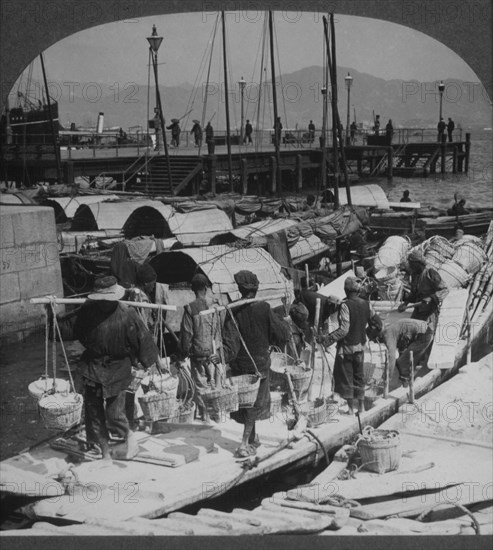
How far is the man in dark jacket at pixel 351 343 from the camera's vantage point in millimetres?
6093

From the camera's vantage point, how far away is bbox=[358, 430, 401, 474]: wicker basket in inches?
213

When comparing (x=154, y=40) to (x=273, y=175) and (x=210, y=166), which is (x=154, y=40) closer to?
(x=210, y=166)

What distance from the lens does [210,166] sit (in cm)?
2080

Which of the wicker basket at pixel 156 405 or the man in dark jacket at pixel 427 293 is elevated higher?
the man in dark jacket at pixel 427 293

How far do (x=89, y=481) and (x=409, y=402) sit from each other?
2856 millimetres

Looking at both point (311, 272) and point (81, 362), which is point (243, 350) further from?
point (311, 272)

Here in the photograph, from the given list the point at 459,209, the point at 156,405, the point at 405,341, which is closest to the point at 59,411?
the point at 156,405

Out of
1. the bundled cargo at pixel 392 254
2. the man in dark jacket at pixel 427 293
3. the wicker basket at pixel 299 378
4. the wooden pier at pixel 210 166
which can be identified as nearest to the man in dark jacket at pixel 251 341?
the wicker basket at pixel 299 378

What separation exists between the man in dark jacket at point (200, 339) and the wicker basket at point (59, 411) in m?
1.11

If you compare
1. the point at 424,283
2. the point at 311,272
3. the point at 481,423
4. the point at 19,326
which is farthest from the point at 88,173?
the point at 481,423

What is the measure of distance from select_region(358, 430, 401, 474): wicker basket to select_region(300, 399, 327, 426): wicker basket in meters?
0.69

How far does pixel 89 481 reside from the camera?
5.05 m

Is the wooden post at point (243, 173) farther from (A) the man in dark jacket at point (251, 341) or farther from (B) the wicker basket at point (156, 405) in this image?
(A) the man in dark jacket at point (251, 341)

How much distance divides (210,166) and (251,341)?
15.7 metres
